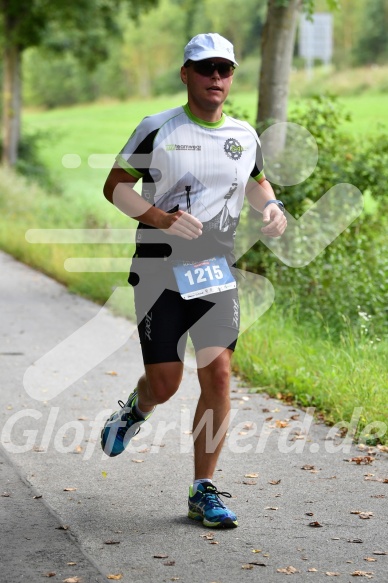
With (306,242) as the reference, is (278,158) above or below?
above

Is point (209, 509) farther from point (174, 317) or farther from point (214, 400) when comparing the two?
point (174, 317)

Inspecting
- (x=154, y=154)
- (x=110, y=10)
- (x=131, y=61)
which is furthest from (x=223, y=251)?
(x=131, y=61)

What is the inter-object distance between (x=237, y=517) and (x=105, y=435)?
2.91 feet

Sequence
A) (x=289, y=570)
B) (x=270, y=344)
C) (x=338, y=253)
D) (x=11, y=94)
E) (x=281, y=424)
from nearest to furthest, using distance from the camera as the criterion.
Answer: (x=289, y=570)
(x=281, y=424)
(x=270, y=344)
(x=338, y=253)
(x=11, y=94)

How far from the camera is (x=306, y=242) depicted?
11.3 meters

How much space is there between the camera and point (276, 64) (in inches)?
465

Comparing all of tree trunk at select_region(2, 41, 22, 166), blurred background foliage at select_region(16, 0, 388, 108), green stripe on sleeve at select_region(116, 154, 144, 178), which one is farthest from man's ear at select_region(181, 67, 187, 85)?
blurred background foliage at select_region(16, 0, 388, 108)

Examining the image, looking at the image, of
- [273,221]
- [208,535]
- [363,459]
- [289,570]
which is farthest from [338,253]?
[289,570]

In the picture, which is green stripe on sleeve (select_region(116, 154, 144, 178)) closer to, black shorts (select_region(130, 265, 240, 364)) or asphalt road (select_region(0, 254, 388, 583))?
black shorts (select_region(130, 265, 240, 364))

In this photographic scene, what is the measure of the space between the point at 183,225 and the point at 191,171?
320mm

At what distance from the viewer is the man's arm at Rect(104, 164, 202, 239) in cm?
509

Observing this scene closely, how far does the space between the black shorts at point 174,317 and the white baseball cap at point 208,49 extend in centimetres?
96

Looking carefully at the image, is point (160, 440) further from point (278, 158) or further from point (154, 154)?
point (278, 158)
